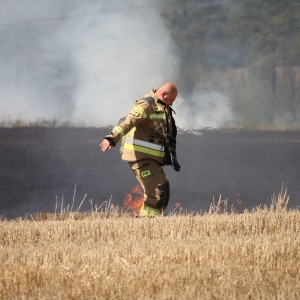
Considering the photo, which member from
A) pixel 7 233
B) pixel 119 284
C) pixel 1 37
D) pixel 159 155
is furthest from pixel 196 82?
pixel 119 284

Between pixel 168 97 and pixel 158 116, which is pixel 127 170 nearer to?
pixel 168 97

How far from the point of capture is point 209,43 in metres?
17.6

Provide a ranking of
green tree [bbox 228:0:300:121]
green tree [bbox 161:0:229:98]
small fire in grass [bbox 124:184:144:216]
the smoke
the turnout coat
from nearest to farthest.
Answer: the turnout coat, small fire in grass [bbox 124:184:144:216], the smoke, green tree [bbox 161:0:229:98], green tree [bbox 228:0:300:121]

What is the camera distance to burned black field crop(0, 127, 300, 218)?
17.5 m

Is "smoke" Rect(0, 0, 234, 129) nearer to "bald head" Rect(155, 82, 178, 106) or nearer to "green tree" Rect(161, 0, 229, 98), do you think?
"green tree" Rect(161, 0, 229, 98)

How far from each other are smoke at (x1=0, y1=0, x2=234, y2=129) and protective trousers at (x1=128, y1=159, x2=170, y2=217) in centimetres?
514

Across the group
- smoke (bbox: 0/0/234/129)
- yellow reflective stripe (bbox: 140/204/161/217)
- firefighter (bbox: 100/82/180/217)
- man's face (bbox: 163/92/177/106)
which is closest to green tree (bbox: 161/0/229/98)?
smoke (bbox: 0/0/234/129)

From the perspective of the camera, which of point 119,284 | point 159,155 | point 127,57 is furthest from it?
point 127,57

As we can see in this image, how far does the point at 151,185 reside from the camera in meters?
12.1

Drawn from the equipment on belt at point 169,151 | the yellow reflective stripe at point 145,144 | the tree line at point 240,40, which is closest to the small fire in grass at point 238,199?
the tree line at point 240,40

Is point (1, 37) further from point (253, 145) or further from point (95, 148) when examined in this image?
point (253, 145)

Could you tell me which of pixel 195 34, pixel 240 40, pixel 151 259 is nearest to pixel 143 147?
pixel 151 259

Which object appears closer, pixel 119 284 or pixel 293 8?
pixel 119 284

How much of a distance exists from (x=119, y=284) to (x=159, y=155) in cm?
467
